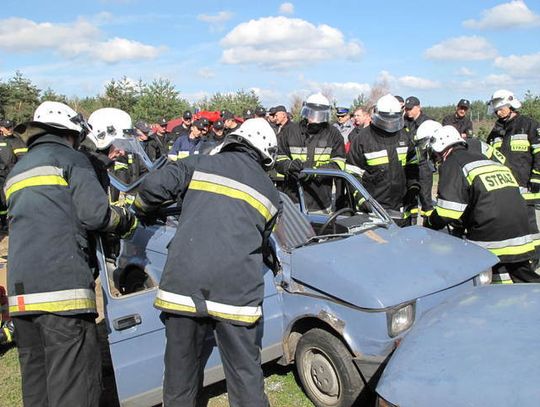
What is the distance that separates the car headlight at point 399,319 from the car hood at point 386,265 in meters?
0.07

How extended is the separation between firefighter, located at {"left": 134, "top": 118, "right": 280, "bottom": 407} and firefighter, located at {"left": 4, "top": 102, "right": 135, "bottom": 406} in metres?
0.38

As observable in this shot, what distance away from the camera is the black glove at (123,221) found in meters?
2.70

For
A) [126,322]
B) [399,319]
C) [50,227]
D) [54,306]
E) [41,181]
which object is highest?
[41,181]

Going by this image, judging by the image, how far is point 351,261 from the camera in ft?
10.2

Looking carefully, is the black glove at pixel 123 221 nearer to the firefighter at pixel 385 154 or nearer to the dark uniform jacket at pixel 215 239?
the dark uniform jacket at pixel 215 239

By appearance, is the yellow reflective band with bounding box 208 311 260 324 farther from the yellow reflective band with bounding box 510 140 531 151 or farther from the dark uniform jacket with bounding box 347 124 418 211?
the yellow reflective band with bounding box 510 140 531 151

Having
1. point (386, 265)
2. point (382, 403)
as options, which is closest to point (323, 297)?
point (386, 265)

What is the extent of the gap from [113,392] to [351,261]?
1998mm

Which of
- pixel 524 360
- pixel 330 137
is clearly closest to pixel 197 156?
pixel 524 360

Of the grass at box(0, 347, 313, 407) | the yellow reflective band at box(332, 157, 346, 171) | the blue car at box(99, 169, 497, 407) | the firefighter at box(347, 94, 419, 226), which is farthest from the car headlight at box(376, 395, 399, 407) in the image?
the yellow reflective band at box(332, 157, 346, 171)

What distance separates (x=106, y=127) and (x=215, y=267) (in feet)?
4.26

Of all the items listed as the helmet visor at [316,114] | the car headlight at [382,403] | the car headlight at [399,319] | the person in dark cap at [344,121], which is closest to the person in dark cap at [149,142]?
the person in dark cap at [344,121]

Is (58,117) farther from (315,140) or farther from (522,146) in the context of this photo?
(522,146)

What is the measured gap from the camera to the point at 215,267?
2.54 meters
